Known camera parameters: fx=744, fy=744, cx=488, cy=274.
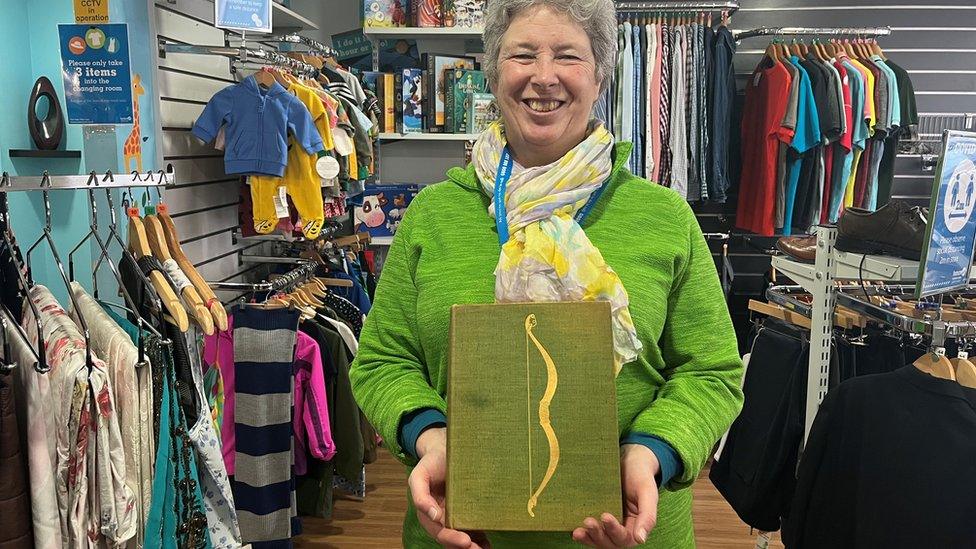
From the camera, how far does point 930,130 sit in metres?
4.53

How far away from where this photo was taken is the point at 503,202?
45.1 inches

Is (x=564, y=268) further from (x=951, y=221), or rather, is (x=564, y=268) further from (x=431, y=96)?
(x=431, y=96)

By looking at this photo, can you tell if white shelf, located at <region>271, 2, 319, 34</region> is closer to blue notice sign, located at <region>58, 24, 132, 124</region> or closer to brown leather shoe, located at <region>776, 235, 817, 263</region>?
blue notice sign, located at <region>58, 24, 132, 124</region>

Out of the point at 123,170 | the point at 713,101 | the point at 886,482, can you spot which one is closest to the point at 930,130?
the point at 713,101

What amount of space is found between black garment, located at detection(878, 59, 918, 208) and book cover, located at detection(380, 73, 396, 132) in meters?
2.69

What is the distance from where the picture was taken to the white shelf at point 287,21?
3.58m

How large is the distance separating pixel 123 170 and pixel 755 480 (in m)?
2.11

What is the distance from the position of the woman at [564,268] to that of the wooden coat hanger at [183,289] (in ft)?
3.07

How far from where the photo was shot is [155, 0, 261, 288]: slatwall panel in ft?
9.60

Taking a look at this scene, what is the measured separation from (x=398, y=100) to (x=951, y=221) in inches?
117

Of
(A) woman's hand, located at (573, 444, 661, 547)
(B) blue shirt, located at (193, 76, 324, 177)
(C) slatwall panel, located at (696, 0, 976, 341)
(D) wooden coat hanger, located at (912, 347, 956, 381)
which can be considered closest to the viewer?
(A) woman's hand, located at (573, 444, 661, 547)

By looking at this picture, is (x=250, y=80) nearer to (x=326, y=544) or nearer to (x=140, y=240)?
(x=140, y=240)

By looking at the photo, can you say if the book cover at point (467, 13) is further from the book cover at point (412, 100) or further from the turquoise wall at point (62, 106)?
the turquoise wall at point (62, 106)

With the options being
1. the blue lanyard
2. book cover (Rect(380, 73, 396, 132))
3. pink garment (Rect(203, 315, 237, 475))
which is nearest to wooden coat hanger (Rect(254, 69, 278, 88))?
pink garment (Rect(203, 315, 237, 475))
